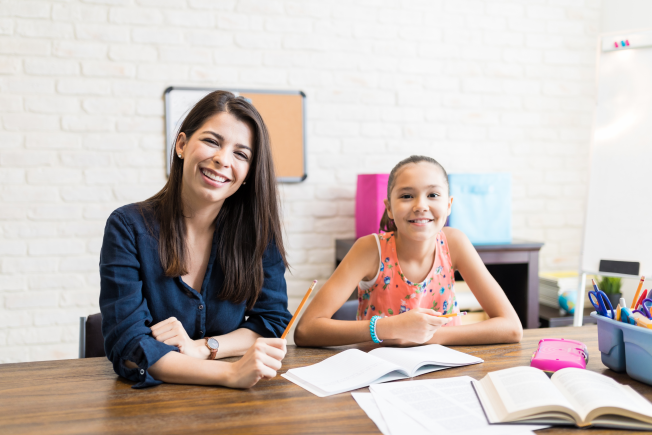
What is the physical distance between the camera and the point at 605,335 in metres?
1.12

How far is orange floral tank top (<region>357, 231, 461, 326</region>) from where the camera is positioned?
1547 millimetres

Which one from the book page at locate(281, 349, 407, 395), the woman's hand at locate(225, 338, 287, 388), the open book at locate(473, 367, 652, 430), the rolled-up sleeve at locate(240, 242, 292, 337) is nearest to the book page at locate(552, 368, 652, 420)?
the open book at locate(473, 367, 652, 430)

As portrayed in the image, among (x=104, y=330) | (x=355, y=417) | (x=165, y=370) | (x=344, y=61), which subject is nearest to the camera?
(x=355, y=417)

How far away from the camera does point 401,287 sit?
155 cm

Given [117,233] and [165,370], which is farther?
[117,233]

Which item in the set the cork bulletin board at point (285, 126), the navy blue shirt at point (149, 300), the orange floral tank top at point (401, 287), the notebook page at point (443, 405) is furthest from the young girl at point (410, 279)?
the cork bulletin board at point (285, 126)

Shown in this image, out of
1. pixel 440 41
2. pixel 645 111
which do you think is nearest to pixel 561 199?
pixel 645 111

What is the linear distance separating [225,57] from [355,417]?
2.07 metres

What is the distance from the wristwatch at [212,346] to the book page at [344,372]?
0.23 metres

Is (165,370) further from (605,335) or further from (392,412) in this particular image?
(605,335)

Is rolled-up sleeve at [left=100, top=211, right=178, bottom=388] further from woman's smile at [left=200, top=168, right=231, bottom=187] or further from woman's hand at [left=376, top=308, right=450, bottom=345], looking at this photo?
woman's hand at [left=376, top=308, right=450, bottom=345]

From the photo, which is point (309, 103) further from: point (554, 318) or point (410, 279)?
point (554, 318)

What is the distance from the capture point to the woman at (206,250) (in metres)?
1.20

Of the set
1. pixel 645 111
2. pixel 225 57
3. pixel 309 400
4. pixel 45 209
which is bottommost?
pixel 309 400
